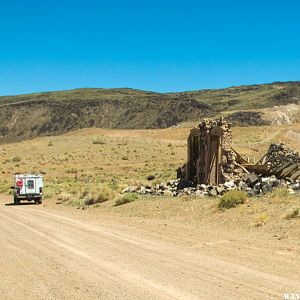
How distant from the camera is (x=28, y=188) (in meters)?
31.2

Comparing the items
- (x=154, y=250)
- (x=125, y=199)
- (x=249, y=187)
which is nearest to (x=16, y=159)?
(x=125, y=199)

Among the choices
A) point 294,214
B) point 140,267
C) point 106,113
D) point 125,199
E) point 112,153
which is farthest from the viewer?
point 106,113

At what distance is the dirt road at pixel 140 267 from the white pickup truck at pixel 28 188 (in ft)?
51.1

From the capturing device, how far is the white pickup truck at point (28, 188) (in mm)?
30922

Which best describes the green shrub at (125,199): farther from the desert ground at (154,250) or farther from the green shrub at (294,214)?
the green shrub at (294,214)

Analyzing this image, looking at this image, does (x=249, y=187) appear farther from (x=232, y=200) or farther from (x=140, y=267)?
(x=140, y=267)

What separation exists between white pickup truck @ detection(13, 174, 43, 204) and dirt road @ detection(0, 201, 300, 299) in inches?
613

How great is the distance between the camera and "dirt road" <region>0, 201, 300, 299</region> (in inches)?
318

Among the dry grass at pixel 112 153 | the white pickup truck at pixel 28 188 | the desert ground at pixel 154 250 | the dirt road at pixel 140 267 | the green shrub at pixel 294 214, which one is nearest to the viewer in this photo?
the dirt road at pixel 140 267

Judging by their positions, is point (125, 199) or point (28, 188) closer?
point (125, 199)

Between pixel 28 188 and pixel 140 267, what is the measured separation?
22.3 meters

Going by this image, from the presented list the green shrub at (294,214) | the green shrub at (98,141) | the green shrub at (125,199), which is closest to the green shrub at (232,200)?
the green shrub at (294,214)

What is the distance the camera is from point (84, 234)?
1559 centimetres

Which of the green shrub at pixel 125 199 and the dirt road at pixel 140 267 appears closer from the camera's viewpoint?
the dirt road at pixel 140 267
